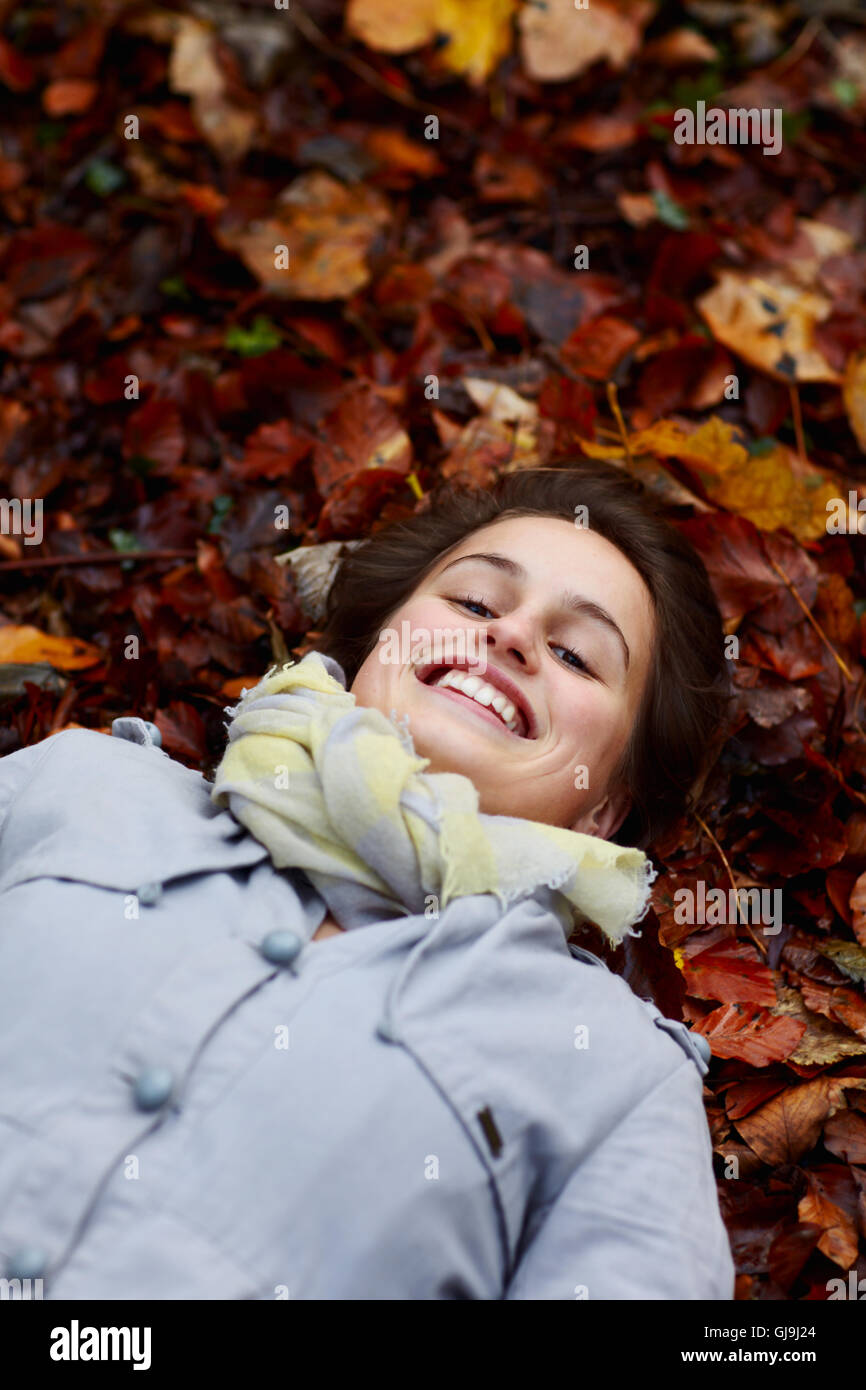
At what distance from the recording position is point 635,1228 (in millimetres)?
1416

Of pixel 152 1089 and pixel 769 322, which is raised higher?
pixel 769 322

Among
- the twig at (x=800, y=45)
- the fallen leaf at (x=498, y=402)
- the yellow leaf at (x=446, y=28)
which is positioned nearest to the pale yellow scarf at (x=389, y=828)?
the fallen leaf at (x=498, y=402)

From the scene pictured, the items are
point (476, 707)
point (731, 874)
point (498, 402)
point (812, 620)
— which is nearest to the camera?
point (476, 707)

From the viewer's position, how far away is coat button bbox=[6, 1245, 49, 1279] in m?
1.31

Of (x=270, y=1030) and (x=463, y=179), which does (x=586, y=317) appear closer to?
(x=463, y=179)

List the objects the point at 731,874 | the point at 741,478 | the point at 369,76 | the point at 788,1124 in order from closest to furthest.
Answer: the point at 788,1124 < the point at 731,874 < the point at 741,478 < the point at 369,76

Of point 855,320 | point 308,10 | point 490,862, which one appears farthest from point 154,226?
point 490,862

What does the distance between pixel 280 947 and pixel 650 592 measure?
102 cm

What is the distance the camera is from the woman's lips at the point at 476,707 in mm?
1732

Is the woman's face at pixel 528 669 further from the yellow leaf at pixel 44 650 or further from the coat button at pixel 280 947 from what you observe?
the yellow leaf at pixel 44 650

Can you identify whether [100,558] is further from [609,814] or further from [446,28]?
[446,28]

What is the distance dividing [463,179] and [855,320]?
1.27 meters

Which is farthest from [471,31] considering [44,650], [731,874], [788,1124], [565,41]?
[788,1124]
